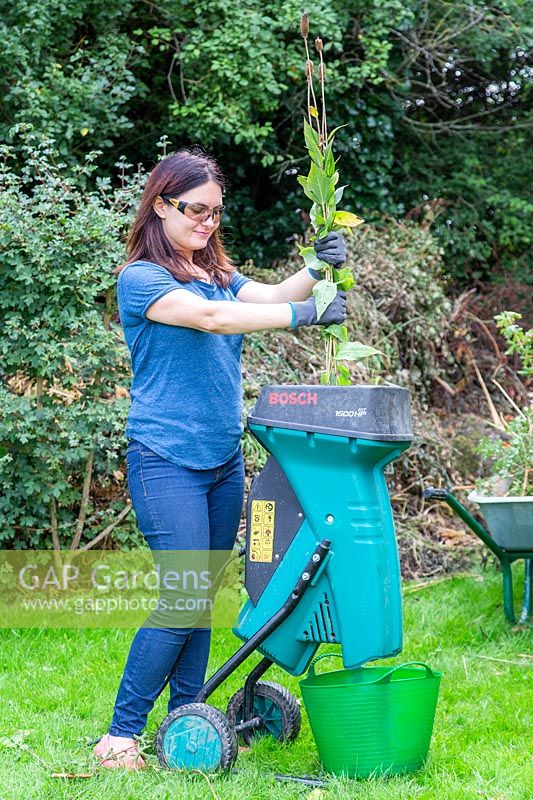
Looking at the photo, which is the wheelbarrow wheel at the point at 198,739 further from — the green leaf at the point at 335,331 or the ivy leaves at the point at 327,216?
the green leaf at the point at 335,331

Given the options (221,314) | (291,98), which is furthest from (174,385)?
(291,98)

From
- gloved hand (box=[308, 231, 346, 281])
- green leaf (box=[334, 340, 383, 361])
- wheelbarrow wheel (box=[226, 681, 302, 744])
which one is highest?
gloved hand (box=[308, 231, 346, 281])

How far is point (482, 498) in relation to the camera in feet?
13.8

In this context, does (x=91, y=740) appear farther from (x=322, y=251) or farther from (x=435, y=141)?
(x=435, y=141)

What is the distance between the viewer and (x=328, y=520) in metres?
2.66

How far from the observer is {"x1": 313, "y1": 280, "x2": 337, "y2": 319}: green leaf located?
2658mm

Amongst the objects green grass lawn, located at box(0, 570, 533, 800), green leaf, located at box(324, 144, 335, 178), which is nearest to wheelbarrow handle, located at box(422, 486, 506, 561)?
green grass lawn, located at box(0, 570, 533, 800)

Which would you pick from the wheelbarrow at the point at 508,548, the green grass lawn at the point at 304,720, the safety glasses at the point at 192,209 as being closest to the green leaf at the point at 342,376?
the safety glasses at the point at 192,209

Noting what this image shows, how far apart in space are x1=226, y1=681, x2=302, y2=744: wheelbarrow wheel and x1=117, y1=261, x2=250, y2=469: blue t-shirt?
779 mm

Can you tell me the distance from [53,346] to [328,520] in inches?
81.3

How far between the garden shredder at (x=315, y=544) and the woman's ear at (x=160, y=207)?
2.07ft

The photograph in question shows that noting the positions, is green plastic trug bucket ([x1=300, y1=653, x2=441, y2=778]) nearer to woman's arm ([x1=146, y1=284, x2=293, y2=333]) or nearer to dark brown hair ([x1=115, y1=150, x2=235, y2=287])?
woman's arm ([x1=146, y1=284, x2=293, y2=333])

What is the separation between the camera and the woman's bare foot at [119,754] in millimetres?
2793

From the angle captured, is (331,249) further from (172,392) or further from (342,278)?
(172,392)
